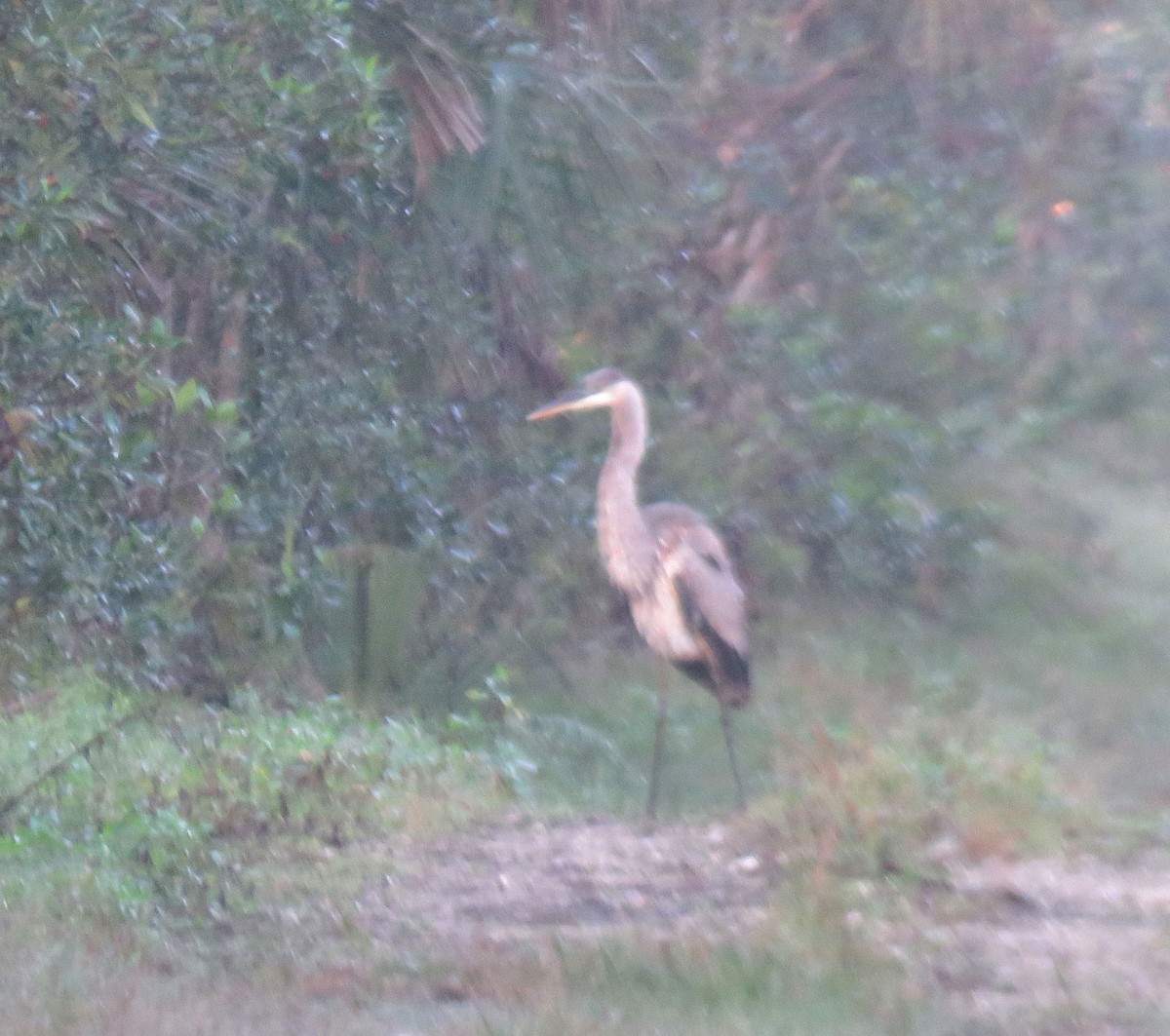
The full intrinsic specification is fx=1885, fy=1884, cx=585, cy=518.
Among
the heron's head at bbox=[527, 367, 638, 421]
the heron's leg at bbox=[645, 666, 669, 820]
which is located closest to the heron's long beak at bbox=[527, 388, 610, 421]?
the heron's head at bbox=[527, 367, 638, 421]

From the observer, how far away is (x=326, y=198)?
690cm

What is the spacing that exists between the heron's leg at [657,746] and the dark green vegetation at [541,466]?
0.11 meters

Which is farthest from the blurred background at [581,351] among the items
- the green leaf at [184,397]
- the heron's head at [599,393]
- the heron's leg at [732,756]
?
the heron's head at [599,393]

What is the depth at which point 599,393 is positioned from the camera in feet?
28.0

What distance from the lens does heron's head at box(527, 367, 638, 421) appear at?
27.9 feet

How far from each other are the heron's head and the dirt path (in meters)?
2.24

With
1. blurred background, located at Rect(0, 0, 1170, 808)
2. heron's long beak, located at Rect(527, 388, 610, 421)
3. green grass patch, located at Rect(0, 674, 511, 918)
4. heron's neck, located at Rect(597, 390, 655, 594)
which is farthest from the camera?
heron's long beak, located at Rect(527, 388, 610, 421)

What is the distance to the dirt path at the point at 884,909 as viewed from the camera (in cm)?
469

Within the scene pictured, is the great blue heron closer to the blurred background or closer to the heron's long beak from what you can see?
the heron's long beak

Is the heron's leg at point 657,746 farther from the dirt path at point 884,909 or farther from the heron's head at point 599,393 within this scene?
the heron's head at point 599,393

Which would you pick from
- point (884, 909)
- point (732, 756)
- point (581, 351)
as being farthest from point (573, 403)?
point (884, 909)

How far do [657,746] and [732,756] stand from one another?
489 mm

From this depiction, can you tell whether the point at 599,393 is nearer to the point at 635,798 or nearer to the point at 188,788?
the point at 635,798

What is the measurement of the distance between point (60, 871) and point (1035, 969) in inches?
111
